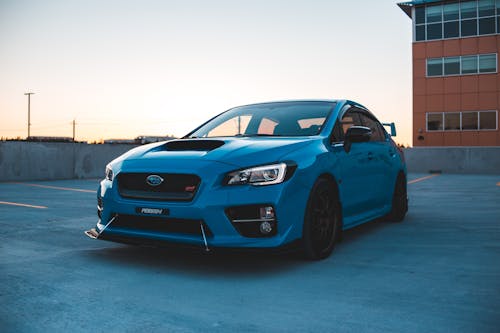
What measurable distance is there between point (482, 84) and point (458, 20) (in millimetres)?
4160

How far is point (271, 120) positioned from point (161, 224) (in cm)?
205

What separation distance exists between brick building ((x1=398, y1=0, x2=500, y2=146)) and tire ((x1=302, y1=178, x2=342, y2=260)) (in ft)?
104

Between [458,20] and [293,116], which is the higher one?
[458,20]

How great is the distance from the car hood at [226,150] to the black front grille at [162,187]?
0.18 m

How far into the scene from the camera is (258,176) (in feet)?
14.9

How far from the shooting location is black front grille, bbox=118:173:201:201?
454 centimetres

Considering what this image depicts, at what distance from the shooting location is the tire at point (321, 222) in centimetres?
487

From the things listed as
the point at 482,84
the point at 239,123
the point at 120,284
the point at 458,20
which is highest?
the point at 458,20

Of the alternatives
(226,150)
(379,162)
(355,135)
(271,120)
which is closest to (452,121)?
(379,162)

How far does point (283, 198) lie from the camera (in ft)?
14.9

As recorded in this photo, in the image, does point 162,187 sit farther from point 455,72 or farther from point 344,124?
point 455,72

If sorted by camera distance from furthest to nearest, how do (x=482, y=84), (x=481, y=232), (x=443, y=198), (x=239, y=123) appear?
1. (x=482, y=84)
2. (x=443, y=198)
3. (x=481, y=232)
4. (x=239, y=123)

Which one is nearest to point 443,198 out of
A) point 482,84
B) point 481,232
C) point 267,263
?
point 481,232

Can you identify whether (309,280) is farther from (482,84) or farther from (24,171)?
(482,84)
